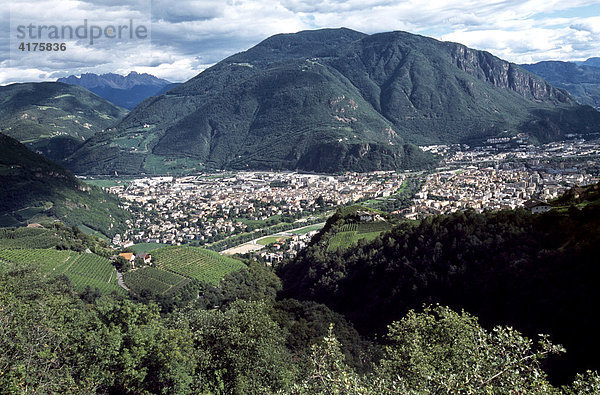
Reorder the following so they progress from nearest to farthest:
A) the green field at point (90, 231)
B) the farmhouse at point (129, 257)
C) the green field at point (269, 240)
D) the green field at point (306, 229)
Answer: the farmhouse at point (129, 257) → the green field at point (269, 240) → the green field at point (306, 229) → the green field at point (90, 231)

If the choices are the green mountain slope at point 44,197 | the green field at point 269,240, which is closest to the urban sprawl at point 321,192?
the green field at point 269,240

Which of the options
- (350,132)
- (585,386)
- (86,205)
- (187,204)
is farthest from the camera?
(350,132)

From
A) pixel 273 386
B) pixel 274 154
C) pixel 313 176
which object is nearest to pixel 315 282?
pixel 273 386

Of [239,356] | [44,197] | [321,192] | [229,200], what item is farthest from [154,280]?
[321,192]

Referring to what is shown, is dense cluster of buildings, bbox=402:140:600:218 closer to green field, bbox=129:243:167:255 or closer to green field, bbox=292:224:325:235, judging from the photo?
green field, bbox=292:224:325:235

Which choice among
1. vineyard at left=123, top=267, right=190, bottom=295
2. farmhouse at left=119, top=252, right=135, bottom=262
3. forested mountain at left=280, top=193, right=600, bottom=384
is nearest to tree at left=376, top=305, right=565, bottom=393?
forested mountain at left=280, top=193, right=600, bottom=384

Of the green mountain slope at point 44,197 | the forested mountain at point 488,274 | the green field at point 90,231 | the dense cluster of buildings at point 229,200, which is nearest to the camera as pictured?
the forested mountain at point 488,274

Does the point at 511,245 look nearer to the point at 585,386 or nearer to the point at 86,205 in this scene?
the point at 585,386

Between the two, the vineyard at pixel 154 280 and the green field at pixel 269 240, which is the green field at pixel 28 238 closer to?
the vineyard at pixel 154 280
